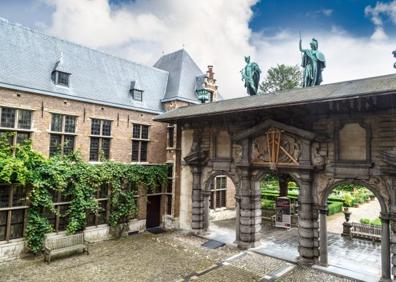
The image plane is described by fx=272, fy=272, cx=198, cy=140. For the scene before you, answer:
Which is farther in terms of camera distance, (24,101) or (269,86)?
(269,86)

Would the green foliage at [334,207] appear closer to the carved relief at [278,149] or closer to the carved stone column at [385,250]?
the carved relief at [278,149]

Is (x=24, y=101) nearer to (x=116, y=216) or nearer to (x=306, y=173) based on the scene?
(x=116, y=216)

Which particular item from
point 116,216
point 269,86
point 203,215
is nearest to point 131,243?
point 116,216

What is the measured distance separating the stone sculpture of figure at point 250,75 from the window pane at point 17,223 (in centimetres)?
1262

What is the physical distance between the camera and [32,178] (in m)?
10.6

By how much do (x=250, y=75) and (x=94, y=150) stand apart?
9405 millimetres

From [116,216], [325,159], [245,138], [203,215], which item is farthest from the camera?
[203,215]

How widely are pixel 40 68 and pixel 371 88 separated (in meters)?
13.3

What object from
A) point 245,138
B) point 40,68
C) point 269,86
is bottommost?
point 245,138

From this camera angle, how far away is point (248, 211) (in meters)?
12.2

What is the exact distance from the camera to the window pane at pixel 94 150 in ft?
44.0

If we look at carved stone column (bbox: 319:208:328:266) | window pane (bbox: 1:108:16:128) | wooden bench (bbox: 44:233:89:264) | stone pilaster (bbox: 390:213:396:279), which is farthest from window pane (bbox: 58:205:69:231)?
stone pilaster (bbox: 390:213:396:279)

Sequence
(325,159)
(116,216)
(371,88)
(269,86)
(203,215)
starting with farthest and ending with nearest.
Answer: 1. (269,86)
2. (203,215)
3. (116,216)
4. (325,159)
5. (371,88)

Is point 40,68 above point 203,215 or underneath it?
above
